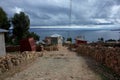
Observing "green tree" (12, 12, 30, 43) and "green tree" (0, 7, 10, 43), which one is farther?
"green tree" (12, 12, 30, 43)

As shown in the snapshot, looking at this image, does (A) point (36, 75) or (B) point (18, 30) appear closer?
(A) point (36, 75)

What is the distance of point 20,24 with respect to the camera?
4606cm

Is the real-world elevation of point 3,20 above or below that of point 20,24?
above

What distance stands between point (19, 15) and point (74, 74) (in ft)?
122

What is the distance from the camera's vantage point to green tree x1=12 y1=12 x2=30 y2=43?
46125 mm

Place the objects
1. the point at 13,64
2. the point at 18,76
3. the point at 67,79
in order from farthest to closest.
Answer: the point at 13,64 → the point at 18,76 → the point at 67,79

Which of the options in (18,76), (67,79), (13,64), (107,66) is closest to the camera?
(67,79)

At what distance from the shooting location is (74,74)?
1042 cm

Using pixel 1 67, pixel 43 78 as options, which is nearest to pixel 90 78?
pixel 43 78

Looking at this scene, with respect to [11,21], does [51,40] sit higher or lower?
lower

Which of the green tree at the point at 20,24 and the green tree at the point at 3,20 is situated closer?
the green tree at the point at 3,20

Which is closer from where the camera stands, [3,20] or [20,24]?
[3,20]

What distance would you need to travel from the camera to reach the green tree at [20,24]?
46.1 meters

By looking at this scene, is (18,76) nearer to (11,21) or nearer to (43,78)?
(43,78)
